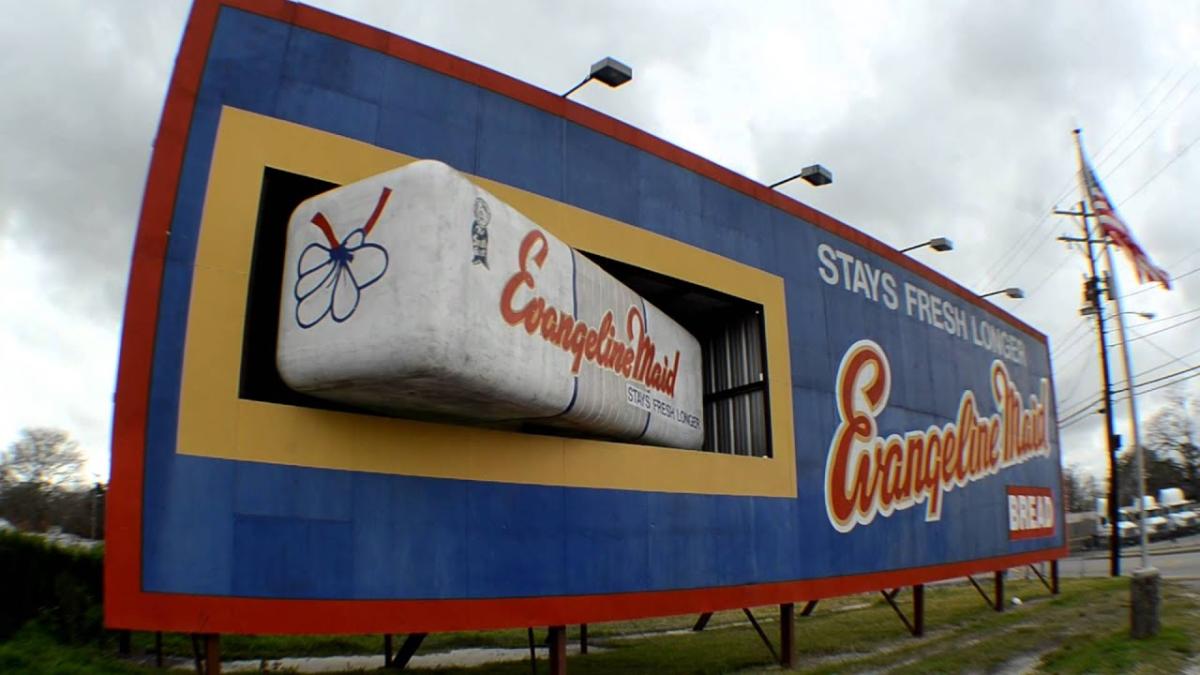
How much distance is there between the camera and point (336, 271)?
10.2m

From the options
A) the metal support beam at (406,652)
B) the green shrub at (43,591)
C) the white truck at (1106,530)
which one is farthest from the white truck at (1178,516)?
the green shrub at (43,591)

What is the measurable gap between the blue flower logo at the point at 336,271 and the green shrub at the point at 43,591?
662 centimetres

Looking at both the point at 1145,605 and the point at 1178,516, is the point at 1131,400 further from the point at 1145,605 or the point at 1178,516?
the point at 1178,516

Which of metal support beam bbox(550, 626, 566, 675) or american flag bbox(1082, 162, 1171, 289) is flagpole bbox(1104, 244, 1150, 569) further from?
metal support beam bbox(550, 626, 566, 675)

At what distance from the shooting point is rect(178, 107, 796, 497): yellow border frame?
32.4ft

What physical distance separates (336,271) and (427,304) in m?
1.40

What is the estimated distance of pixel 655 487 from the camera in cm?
1418

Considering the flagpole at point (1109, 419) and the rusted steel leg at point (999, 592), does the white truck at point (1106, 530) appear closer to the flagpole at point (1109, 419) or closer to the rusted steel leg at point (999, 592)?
the flagpole at point (1109, 419)

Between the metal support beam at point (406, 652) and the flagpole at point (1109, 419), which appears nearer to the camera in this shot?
the metal support beam at point (406, 652)

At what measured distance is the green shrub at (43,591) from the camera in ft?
42.3

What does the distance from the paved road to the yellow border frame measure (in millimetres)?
28080

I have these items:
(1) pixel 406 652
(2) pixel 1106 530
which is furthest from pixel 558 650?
(2) pixel 1106 530

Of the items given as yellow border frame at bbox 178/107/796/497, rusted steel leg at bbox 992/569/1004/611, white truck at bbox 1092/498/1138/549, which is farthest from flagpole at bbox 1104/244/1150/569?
white truck at bbox 1092/498/1138/549

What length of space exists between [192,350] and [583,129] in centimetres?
720
